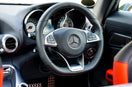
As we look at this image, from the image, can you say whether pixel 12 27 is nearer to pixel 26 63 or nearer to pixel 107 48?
pixel 26 63

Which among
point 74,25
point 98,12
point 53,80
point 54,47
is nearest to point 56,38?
point 54,47

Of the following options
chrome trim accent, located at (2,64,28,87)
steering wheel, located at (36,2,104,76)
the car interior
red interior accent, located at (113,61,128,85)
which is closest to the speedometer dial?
the car interior

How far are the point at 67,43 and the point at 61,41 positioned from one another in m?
0.05

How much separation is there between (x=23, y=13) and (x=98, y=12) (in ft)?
2.79

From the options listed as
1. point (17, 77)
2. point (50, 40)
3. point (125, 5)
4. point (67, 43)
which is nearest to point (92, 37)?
point (67, 43)

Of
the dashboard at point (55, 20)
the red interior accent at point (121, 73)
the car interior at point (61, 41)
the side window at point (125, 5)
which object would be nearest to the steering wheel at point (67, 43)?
the car interior at point (61, 41)

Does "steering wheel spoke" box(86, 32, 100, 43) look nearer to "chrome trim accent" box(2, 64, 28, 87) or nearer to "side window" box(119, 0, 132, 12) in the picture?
"chrome trim accent" box(2, 64, 28, 87)

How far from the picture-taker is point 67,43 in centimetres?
172

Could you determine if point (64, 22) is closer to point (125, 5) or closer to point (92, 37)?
point (92, 37)

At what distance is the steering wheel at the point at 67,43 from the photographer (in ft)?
5.41

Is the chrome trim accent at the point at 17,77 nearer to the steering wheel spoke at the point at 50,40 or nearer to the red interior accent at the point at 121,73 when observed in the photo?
the steering wheel spoke at the point at 50,40

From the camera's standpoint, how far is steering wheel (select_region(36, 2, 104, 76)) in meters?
1.65

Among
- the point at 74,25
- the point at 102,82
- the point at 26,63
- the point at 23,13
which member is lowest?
the point at 102,82

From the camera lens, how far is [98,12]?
7.94 ft
